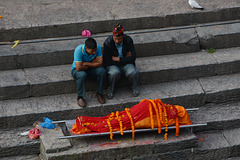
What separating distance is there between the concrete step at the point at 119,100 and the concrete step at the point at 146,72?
10cm

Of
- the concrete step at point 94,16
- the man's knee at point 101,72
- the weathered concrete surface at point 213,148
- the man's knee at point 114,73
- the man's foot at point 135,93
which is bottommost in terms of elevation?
the weathered concrete surface at point 213,148

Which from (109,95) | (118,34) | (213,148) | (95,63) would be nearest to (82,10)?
(118,34)

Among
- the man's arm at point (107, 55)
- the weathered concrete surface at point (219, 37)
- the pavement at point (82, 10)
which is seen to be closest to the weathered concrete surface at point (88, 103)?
the man's arm at point (107, 55)

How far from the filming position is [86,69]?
583cm

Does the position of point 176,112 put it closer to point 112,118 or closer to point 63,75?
→ point 112,118

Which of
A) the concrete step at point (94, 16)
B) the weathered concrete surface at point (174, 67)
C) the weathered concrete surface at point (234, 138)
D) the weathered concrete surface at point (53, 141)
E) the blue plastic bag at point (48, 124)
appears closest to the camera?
the weathered concrete surface at point (53, 141)

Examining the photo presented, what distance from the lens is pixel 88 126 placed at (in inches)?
204

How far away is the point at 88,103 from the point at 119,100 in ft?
1.68

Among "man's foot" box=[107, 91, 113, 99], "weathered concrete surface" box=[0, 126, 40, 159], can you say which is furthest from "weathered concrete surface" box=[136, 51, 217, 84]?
"weathered concrete surface" box=[0, 126, 40, 159]

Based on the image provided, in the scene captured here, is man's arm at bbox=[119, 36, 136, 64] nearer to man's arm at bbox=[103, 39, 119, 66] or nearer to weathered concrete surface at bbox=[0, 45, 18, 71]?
man's arm at bbox=[103, 39, 119, 66]

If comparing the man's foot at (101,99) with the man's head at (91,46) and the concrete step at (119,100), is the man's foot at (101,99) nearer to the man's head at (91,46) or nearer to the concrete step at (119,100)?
the concrete step at (119,100)

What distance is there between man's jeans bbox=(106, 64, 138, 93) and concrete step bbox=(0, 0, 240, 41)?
1.51 meters

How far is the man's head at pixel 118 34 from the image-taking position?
577cm

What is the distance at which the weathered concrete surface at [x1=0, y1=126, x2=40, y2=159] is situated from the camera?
5.32 metres
